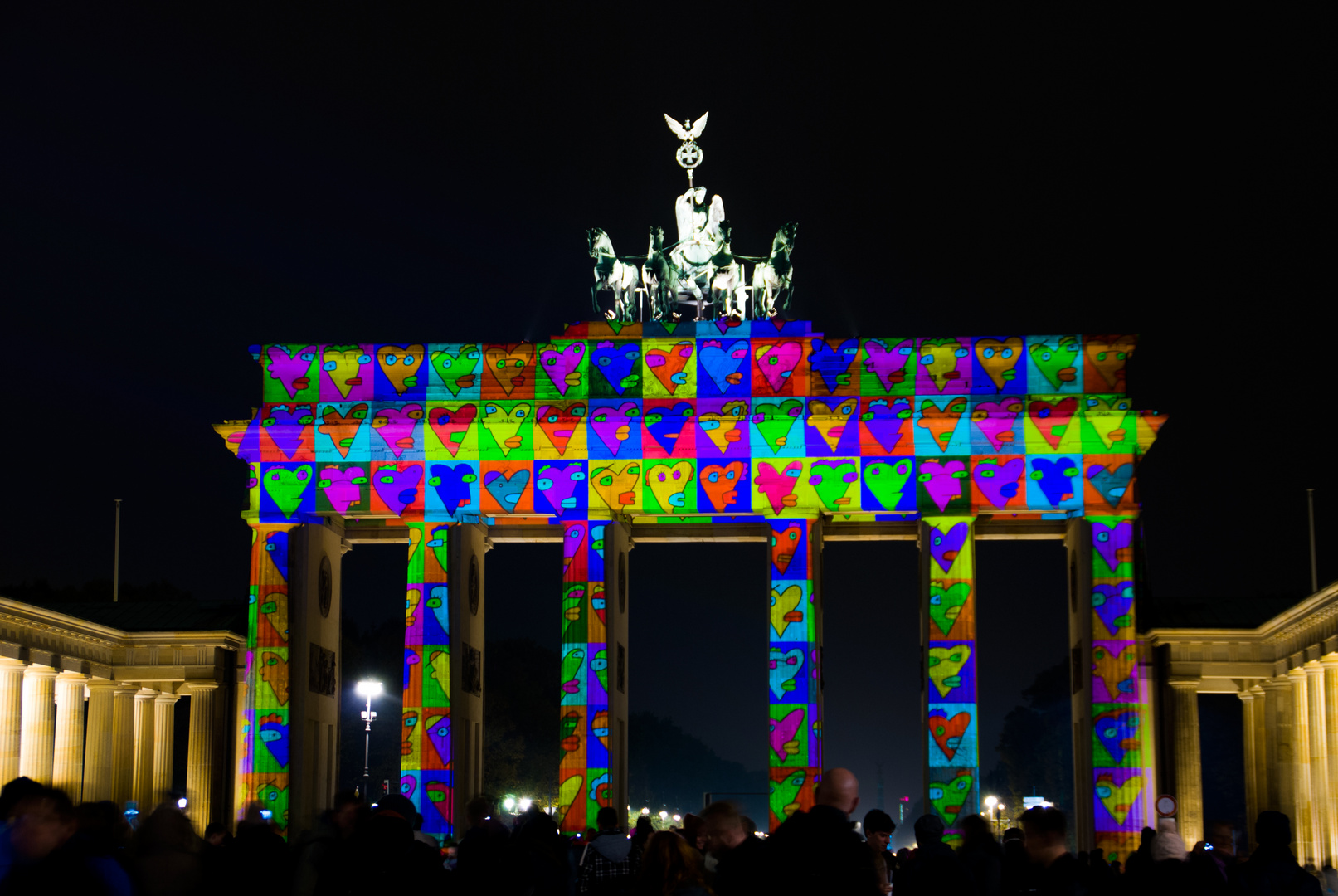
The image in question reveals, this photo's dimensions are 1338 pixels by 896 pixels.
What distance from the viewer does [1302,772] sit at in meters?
52.0

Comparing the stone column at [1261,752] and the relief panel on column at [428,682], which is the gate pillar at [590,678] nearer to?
the relief panel on column at [428,682]

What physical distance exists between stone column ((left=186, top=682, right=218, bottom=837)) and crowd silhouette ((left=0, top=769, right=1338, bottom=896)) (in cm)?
4173

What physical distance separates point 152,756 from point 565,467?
18.5 m

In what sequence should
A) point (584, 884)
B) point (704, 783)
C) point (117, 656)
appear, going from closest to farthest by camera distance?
point (584, 884) → point (117, 656) → point (704, 783)

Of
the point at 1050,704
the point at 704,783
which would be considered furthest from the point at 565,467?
the point at 704,783

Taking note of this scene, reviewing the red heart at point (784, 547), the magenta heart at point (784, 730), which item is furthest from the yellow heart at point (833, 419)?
the magenta heart at point (784, 730)

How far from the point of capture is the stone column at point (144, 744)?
57.0 metres

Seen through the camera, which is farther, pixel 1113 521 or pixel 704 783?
pixel 704 783

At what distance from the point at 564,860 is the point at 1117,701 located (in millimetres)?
37350

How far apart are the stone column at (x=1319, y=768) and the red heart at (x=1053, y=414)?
9.95 meters

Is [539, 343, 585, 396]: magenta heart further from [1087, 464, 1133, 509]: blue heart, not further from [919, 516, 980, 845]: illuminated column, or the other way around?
[1087, 464, 1133, 509]: blue heart

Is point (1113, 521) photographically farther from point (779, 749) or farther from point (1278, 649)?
point (779, 749)

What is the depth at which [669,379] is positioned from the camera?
53.1 meters

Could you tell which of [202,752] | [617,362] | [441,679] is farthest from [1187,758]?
[202,752]
